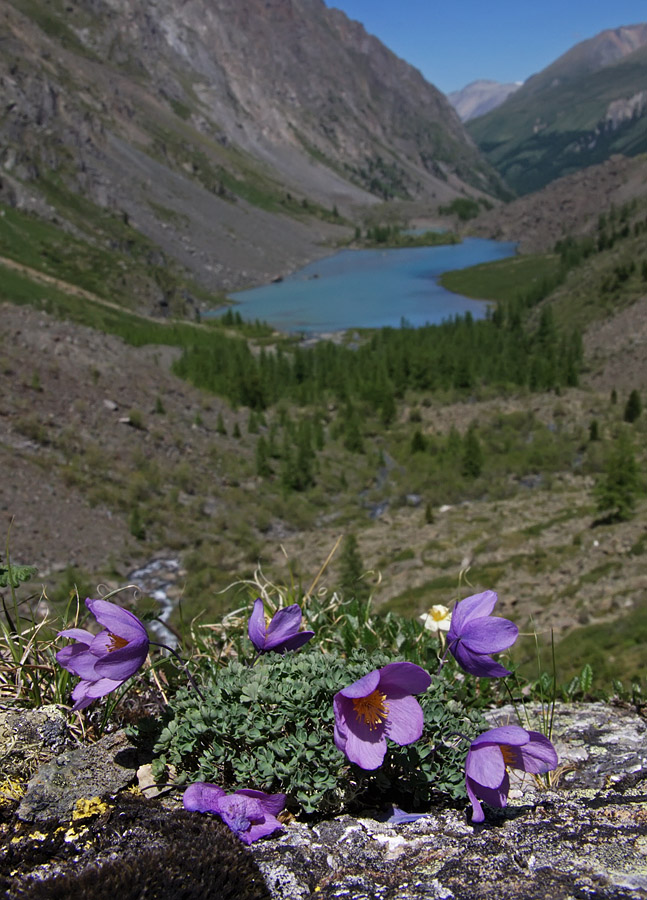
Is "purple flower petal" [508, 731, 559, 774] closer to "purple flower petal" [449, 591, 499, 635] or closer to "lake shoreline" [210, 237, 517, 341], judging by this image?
"purple flower petal" [449, 591, 499, 635]

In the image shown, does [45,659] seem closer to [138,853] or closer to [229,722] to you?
[229,722]

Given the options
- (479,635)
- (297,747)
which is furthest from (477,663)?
(297,747)

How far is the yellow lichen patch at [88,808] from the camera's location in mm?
1832

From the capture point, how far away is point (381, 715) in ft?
6.17

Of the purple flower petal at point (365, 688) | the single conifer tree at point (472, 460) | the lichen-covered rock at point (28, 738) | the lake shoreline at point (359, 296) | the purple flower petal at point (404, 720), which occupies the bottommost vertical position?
the single conifer tree at point (472, 460)

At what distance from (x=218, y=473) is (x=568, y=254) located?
232ft

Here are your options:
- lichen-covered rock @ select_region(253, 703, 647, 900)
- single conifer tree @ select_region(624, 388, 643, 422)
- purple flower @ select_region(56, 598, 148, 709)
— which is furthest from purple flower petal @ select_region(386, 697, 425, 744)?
single conifer tree @ select_region(624, 388, 643, 422)

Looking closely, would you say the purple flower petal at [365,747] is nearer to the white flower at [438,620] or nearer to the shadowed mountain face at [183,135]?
the white flower at [438,620]

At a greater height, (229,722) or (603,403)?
(229,722)

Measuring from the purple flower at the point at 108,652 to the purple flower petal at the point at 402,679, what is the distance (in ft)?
2.27

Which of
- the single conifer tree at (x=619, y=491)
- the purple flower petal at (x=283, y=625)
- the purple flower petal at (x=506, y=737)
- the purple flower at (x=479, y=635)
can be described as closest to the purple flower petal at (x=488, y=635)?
the purple flower at (x=479, y=635)

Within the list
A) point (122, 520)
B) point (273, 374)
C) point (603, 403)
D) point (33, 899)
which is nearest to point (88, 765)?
point (33, 899)

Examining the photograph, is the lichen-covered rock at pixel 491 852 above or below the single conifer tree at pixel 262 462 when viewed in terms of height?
above

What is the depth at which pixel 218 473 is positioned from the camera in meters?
23.3
